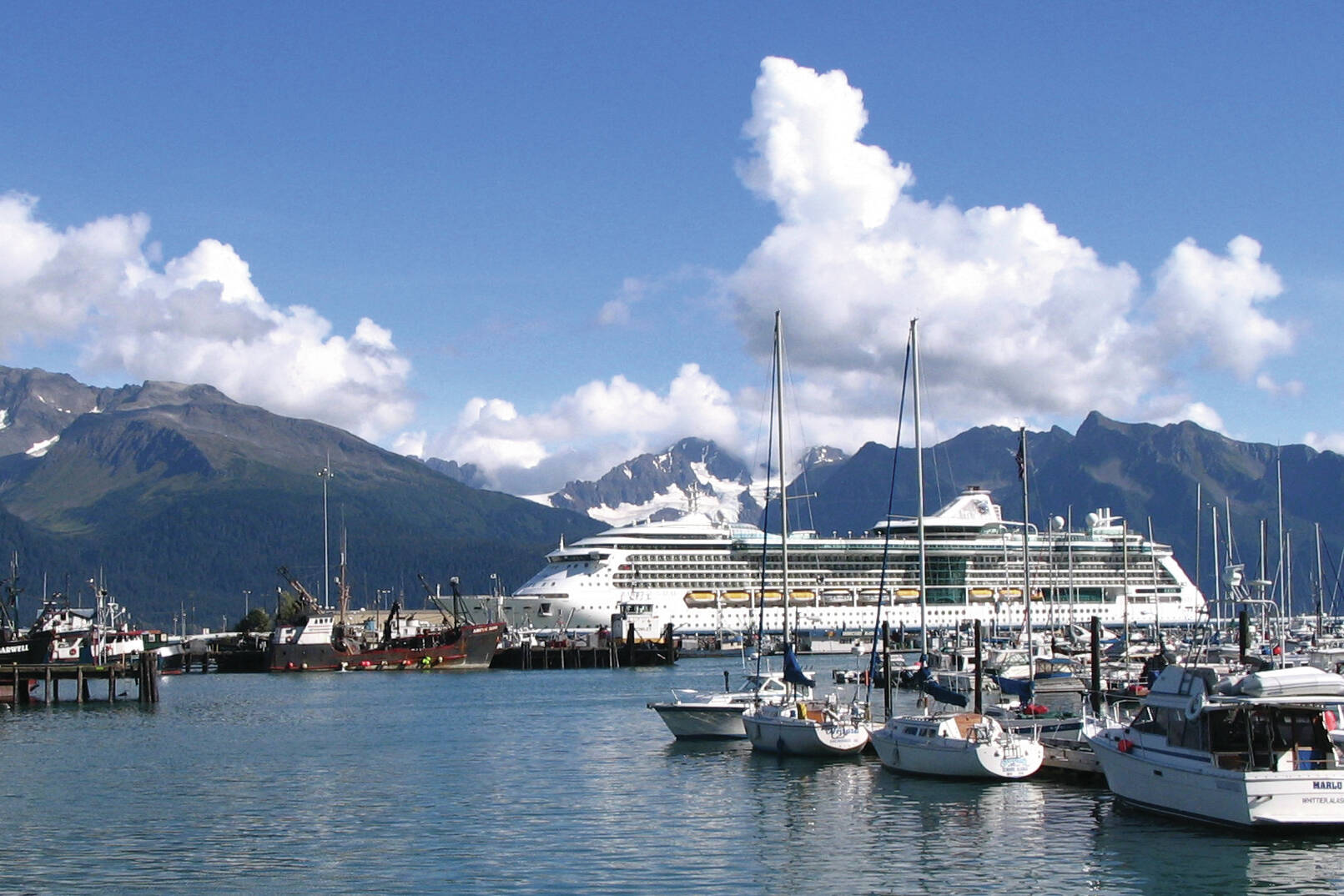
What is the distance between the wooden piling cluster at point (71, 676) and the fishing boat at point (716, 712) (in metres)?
38.6

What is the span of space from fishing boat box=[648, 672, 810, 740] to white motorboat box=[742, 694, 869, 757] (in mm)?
2611

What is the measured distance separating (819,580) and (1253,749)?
406 feet

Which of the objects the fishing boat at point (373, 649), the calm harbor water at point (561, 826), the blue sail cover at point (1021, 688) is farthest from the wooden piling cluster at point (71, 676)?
the blue sail cover at point (1021, 688)

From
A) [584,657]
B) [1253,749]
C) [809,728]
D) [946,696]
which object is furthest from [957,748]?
[584,657]

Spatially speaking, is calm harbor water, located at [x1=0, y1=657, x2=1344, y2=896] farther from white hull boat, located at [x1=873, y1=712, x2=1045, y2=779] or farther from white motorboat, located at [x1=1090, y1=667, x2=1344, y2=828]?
white motorboat, located at [x1=1090, y1=667, x2=1344, y2=828]

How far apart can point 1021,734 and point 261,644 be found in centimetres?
10753

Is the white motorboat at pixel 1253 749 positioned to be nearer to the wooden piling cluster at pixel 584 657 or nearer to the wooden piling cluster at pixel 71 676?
the wooden piling cluster at pixel 71 676

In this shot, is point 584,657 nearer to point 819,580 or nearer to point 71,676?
point 819,580

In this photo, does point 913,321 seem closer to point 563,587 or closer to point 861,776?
point 861,776

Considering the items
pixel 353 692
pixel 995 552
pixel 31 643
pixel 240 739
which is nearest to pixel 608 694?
pixel 353 692

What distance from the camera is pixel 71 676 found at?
79.4 m

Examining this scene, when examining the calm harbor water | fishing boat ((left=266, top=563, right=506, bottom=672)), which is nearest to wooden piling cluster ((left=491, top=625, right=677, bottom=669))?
fishing boat ((left=266, top=563, right=506, bottom=672))

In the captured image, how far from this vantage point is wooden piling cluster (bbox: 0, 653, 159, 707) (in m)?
77.1

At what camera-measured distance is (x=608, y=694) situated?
8106cm
